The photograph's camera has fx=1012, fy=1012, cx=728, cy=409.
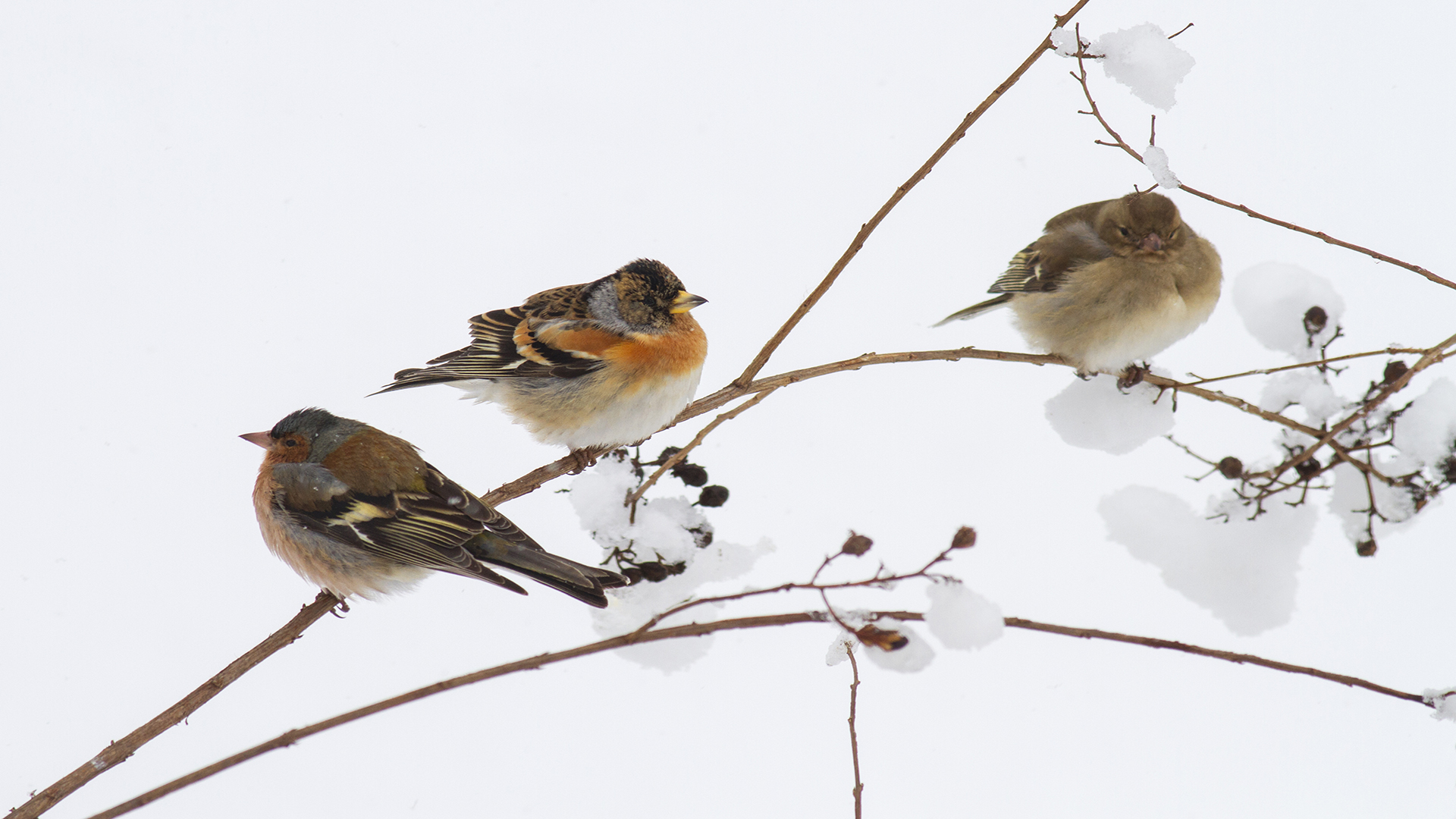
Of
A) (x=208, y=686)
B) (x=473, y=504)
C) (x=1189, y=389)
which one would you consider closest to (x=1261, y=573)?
(x=1189, y=389)

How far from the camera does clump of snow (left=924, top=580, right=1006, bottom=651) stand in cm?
135

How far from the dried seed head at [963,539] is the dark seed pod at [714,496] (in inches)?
17.4

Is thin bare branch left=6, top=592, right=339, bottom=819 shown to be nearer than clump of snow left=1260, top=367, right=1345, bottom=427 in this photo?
Yes

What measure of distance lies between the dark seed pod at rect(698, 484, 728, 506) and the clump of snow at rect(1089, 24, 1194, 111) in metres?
0.87

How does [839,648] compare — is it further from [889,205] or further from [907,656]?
[889,205]

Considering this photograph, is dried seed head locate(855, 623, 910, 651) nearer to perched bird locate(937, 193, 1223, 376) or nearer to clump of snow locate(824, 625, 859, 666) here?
clump of snow locate(824, 625, 859, 666)

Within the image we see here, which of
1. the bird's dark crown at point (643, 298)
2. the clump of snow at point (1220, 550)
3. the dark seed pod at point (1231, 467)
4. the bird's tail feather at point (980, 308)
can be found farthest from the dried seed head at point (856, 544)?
the bird's tail feather at point (980, 308)

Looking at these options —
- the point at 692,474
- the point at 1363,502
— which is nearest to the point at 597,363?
the point at 692,474

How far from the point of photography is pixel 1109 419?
1979 mm

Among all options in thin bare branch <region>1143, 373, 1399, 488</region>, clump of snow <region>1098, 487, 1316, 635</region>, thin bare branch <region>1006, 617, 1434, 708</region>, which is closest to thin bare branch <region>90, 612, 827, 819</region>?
thin bare branch <region>1006, 617, 1434, 708</region>

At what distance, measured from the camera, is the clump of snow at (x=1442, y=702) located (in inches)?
63.6

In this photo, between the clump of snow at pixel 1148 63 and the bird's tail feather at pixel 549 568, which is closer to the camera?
the clump of snow at pixel 1148 63

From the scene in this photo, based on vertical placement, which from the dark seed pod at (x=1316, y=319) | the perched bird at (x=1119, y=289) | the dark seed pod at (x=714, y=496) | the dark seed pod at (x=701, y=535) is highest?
the perched bird at (x=1119, y=289)

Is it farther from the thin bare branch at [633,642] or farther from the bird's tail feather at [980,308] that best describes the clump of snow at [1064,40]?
the bird's tail feather at [980,308]
